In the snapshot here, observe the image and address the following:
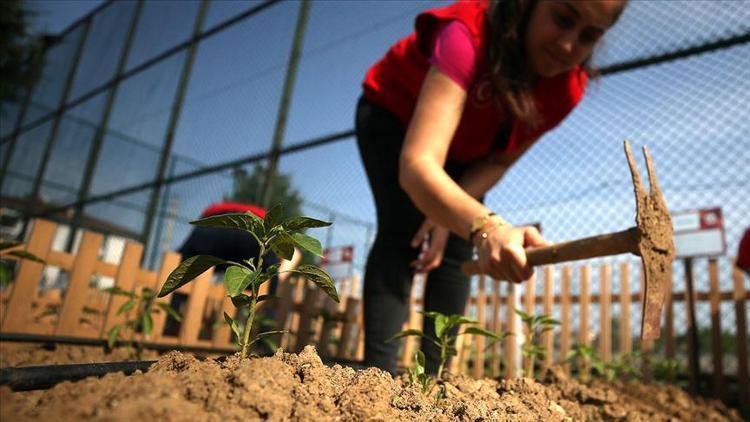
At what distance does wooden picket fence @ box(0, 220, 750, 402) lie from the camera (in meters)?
2.82

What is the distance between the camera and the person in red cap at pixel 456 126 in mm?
1537

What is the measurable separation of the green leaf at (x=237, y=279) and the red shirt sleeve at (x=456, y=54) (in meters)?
1.00

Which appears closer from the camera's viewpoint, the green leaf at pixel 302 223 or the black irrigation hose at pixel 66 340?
the green leaf at pixel 302 223

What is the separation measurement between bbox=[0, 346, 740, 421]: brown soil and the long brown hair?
1.03 m

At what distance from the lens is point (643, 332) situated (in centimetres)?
119

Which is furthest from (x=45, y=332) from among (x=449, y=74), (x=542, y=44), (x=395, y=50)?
(x=542, y=44)

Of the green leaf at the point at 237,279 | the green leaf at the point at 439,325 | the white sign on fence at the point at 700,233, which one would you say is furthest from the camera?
the white sign on fence at the point at 700,233

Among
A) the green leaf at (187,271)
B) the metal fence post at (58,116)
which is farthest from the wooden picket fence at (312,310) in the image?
the metal fence post at (58,116)

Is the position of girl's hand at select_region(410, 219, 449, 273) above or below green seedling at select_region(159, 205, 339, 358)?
above

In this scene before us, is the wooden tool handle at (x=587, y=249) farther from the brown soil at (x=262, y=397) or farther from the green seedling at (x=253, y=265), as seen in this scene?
the green seedling at (x=253, y=265)

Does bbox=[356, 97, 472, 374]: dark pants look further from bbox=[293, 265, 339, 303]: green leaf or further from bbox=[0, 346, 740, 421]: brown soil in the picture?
bbox=[293, 265, 339, 303]: green leaf

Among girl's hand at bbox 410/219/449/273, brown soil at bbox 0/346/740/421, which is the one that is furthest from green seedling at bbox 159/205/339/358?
girl's hand at bbox 410/219/449/273

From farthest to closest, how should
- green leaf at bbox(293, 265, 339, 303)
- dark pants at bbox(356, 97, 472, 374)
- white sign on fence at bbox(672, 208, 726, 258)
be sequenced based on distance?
white sign on fence at bbox(672, 208, 726, 258)
dark pants at bbox(356, 97, 472, 374)
green leaf at bbox(293, 265, 339, 303)

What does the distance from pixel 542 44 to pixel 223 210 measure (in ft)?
8.58
